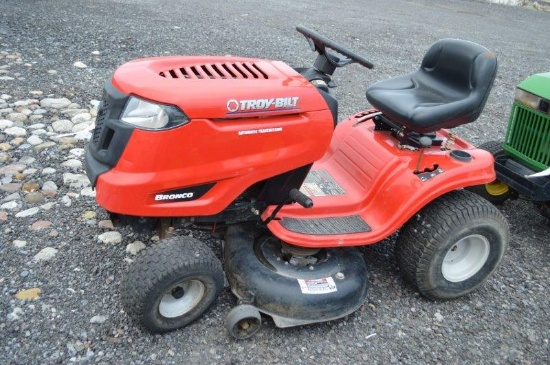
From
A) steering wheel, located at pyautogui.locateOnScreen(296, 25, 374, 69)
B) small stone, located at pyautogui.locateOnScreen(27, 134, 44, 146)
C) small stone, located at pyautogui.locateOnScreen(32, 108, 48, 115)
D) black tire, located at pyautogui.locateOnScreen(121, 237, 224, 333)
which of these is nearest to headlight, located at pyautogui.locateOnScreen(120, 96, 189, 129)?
black tire, located at pyautogui.locateOnScreen(121, 237, 224, 333)

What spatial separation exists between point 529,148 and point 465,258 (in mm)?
1077

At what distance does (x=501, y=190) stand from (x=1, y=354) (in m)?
3.21

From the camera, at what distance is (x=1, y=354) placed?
215cm

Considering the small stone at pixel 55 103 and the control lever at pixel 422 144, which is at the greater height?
the control lever at pixel 422 144

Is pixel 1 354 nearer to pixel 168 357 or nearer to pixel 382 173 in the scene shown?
pixel 168 357

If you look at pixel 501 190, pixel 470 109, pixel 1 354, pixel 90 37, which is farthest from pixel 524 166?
pixel 90 37

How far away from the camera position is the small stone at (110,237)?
2909 millimetres

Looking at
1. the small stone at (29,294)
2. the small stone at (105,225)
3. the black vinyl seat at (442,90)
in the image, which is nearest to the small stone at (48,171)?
the small stone at (105,225)

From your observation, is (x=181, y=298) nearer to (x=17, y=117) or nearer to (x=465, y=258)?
(x=465, y=258)

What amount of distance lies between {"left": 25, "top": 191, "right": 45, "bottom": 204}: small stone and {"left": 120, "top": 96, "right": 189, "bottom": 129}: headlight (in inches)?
57.9

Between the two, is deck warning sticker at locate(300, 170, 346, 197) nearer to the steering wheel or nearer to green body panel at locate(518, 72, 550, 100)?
the steering wheel

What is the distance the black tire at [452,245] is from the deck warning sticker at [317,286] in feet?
1.54

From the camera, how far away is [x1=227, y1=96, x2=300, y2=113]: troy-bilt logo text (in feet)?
7.04

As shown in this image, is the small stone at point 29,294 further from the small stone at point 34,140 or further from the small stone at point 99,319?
the small stone at point 34,140
